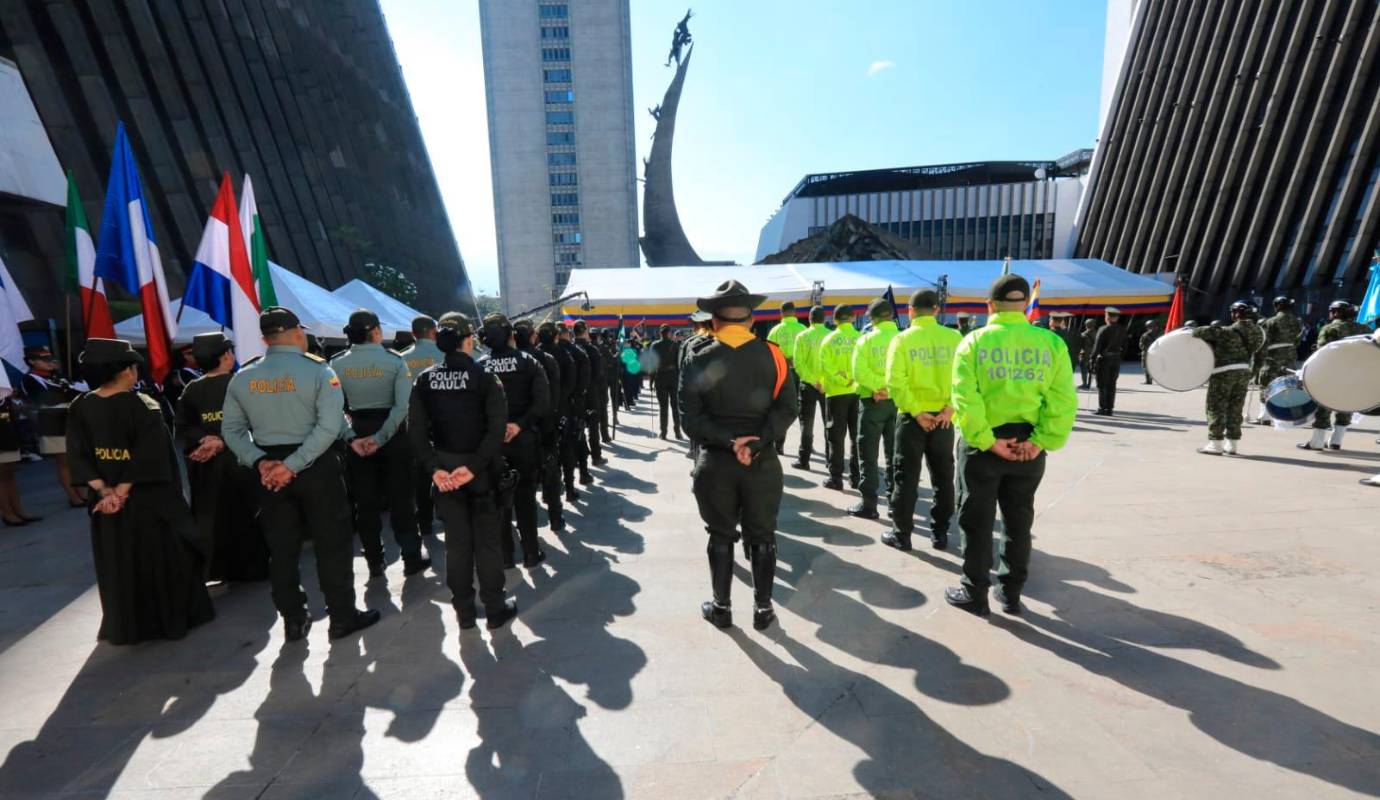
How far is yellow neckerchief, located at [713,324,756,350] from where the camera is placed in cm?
349

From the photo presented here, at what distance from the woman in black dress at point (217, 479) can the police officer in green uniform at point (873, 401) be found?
16.0ft

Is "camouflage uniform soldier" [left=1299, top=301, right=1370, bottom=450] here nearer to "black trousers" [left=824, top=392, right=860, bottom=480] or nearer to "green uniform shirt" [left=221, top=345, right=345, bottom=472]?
"black trousers" [left=824, top=392, right=860, bottom=480]

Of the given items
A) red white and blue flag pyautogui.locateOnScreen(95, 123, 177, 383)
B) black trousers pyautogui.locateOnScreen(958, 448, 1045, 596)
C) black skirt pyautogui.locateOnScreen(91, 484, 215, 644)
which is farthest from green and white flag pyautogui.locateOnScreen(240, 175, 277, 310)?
black trousers pyautogui.locateOnScreen(958, 448, 1045, 596)

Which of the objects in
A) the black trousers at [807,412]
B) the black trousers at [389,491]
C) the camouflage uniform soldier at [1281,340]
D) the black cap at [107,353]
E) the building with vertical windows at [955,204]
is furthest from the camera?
the building with vertical windows at [955,204]

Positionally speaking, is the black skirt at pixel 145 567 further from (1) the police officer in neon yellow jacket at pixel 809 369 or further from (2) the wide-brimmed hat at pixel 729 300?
(1) the police officer in neon yellow jacket at pixel 809 369

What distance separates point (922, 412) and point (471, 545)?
3.40 meters

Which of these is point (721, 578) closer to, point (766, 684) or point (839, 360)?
point (766, 684)

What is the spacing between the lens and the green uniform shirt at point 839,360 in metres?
6.20

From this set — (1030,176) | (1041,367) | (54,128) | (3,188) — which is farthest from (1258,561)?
(1030,176)

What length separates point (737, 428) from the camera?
11.4ft

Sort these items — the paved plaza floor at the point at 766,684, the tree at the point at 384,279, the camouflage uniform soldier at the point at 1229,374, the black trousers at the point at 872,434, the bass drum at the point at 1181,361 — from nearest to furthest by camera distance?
the paved plaza floor at the point at 766,684 → the black trousers at the point at 872,434 → the camouflage uniform soldier at the point at 1229,374 → the bass drum at the point at 1181,361 → the tree at the point at 384,279

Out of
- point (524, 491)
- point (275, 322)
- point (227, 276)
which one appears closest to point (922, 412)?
point (524, 491)

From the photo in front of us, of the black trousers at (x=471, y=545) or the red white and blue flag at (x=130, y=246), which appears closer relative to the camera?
the black trousers at (x=471, y=545)

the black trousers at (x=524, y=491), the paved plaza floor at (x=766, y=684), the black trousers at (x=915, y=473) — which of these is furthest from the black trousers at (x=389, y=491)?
the black trousers at (x=915, y=473)
